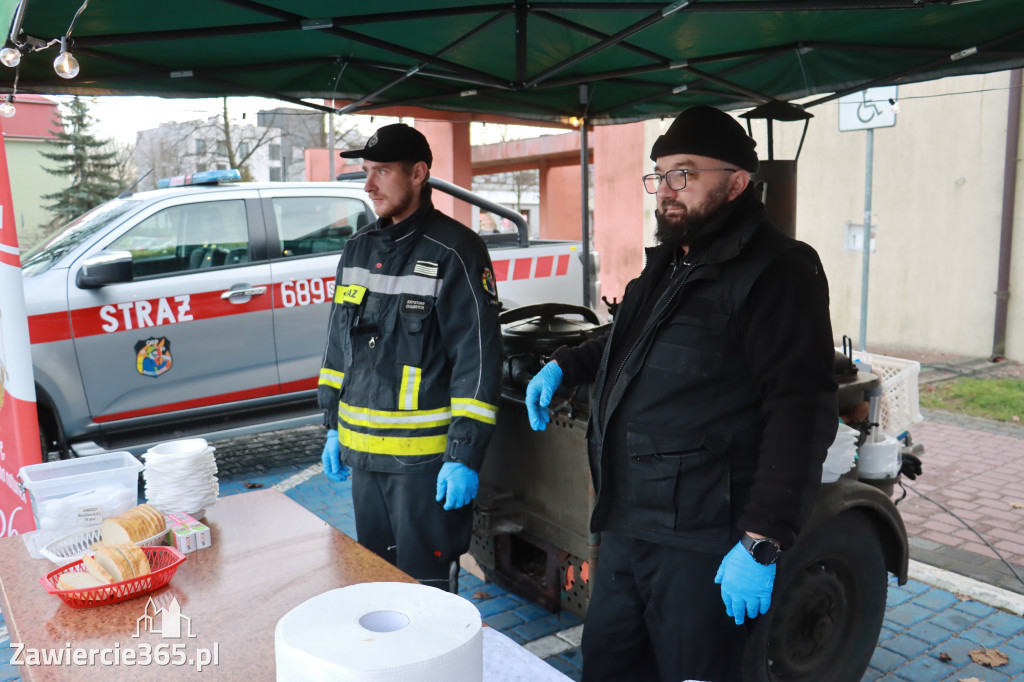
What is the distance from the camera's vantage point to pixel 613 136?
556 inches

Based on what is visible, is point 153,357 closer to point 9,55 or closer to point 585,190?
point 585,190

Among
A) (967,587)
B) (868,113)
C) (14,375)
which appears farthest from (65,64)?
(868,113)

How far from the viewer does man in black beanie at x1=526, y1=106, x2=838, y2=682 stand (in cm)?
208

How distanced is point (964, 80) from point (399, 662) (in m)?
11.4

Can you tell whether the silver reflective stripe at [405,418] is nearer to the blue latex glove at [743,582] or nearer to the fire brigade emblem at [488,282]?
the fire brigade emblem at [488,282]

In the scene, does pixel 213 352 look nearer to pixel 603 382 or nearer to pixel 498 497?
pixel 498 497

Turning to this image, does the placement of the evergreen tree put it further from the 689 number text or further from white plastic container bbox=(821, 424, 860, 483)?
white plastic container bbox=(821, 424, 860, 483)

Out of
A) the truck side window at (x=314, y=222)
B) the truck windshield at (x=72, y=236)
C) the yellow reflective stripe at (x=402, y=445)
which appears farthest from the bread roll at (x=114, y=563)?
the truck side window at (x=314, y=222)

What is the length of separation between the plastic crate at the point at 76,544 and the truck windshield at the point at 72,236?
3.67m

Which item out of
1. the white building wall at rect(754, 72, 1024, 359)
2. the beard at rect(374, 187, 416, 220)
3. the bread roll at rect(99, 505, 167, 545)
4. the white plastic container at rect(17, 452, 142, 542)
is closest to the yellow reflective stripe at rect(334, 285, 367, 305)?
the beard at rect(374, 187, 416, 220)

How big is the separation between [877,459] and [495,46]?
2.46m

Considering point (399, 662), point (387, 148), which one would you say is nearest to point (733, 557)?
point (399, 662)

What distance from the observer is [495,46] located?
147 inches

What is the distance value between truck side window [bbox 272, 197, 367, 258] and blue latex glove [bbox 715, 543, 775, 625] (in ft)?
15.5
